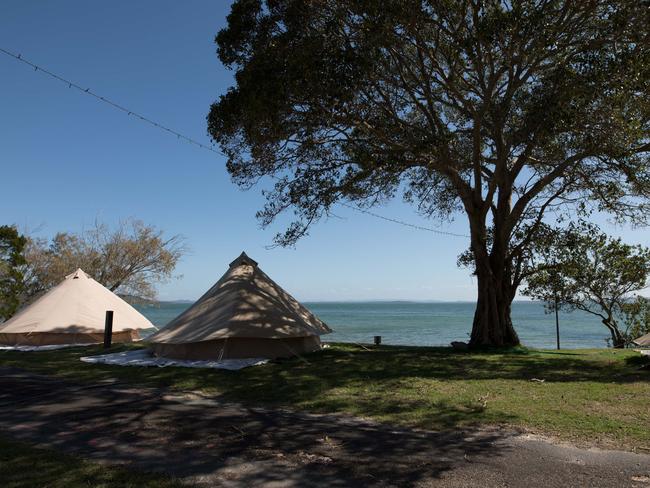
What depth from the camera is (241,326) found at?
13.9 metres

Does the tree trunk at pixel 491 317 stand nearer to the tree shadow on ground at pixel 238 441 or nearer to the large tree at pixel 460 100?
the large tree at pixel 460 100

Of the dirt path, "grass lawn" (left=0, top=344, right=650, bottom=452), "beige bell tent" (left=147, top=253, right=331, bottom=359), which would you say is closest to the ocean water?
Answer: "beige bell tent" (left=147, top=253, right=331, bottom=359)

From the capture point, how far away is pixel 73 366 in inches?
522

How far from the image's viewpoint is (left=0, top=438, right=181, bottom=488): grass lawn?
478 cm

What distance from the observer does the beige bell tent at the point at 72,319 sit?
19047 mm

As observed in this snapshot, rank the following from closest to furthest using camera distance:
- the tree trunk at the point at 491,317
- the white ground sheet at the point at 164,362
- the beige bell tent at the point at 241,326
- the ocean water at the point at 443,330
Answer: the white ground sheet at the point at 164,362
the beige bell tent at the point at 241,326
the tree trunk at the point at 491,317
the ocean water at the point at 443,330

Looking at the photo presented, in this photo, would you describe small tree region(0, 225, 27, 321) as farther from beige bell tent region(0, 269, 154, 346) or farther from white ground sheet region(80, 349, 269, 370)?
white ground sheet region(80, 349, 269, 370)

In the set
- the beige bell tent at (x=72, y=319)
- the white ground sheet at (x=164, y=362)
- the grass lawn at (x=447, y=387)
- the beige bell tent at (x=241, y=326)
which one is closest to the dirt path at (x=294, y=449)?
the grass lawn at (x=447, y=387)

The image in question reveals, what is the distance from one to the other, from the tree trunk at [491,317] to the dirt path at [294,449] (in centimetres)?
994

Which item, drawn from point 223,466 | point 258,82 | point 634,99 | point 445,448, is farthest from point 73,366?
point 634,99

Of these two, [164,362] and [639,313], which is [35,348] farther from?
[639,313]

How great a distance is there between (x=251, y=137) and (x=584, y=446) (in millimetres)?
10670

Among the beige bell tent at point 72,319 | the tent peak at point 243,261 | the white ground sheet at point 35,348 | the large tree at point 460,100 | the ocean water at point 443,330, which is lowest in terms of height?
the ocean water at point 443,330

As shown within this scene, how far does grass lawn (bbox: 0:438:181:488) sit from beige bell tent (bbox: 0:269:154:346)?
15076 mm
